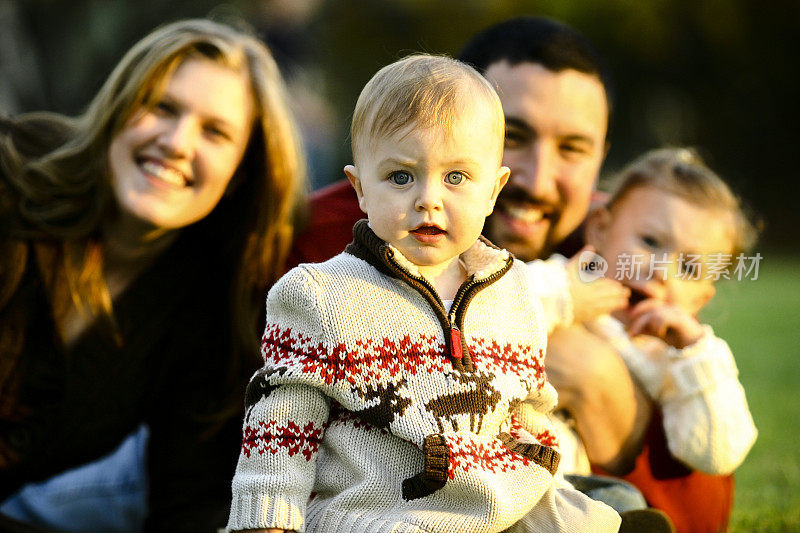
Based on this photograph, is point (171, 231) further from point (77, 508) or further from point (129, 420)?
point (77, 508)

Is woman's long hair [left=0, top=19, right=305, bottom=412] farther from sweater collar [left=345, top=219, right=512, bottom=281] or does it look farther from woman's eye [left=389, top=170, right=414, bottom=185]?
woman's eye [left=389, top=170, right=414, bottom=185]

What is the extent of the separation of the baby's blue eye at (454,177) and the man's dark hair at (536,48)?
874 mm

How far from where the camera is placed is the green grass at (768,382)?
270cm

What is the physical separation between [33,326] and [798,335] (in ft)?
16.0

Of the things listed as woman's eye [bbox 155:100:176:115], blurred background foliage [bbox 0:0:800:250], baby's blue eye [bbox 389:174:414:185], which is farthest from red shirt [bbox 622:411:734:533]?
blurred background foliage [bbox 0:0:800:250]

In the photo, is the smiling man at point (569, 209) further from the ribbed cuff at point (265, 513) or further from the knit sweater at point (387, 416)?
the ribbed cuff at point (265, 513)

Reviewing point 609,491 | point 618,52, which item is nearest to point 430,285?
point 609,491

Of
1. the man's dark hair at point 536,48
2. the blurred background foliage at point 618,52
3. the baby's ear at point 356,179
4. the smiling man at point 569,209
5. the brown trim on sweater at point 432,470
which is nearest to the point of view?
the brown trim on sweater at point 432,470

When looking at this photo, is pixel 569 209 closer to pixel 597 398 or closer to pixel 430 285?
pixel 597 398

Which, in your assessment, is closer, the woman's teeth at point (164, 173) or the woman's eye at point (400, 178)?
the woman's eye at point (400, 178)

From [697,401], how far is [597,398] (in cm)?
23

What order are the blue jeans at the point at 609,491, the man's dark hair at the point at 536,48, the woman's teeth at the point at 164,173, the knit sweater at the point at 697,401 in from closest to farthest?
the blue jeans at the point at 609,491
the knit sweater at the point at 697,401
the man's dark hair at the point at 536,48
the woman's teeth at the point at 164,173

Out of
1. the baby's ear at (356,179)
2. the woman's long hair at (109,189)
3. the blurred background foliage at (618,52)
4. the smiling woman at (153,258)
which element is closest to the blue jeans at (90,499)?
the smiling woman at (153,258)

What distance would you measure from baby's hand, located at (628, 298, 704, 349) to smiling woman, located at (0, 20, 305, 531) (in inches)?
39.2
